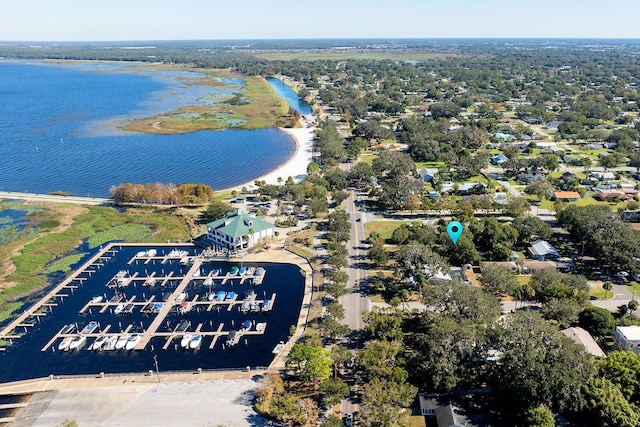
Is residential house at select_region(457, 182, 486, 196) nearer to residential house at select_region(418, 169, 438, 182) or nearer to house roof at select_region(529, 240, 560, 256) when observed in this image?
residential house at select_region(418, 169, 438, 182)

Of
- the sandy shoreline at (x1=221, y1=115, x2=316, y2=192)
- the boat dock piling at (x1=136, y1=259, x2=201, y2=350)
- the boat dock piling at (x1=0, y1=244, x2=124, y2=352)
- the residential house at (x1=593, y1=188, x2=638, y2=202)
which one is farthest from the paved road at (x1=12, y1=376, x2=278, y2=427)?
the residential house at (x1=593, y1=188, x2=638, y2=202)

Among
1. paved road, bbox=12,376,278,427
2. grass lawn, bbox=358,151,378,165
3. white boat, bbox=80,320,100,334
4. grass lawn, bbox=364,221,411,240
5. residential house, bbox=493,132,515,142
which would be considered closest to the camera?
paved road, bbox=12,376,278,427

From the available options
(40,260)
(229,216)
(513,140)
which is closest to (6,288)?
(40,260)

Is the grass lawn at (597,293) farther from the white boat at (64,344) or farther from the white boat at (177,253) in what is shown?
the white boat at (64,344)

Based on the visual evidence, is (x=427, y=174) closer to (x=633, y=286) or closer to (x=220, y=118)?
(x=633, y=286)

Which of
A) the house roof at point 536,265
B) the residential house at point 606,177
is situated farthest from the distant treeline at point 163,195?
the residential house at point 606,177

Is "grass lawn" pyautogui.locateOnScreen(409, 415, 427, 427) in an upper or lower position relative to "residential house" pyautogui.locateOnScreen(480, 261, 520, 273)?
lower
